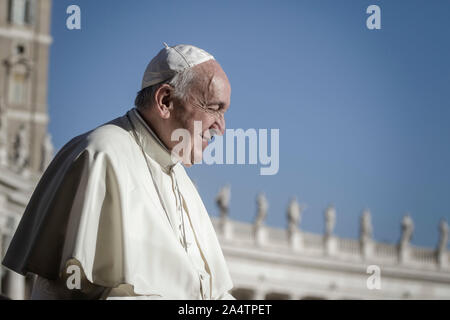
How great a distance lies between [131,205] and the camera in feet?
17.0

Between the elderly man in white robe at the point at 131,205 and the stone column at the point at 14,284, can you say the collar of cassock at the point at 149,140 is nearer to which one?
the elderly man in white robe at the point at 131,205

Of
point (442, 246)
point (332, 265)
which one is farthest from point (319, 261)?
point (442, 246)

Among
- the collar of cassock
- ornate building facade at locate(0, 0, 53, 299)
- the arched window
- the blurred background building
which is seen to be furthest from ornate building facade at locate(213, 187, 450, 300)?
the collar of cassock

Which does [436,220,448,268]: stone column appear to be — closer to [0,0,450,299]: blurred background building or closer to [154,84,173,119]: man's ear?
[0,0,450,299]: blurred background building

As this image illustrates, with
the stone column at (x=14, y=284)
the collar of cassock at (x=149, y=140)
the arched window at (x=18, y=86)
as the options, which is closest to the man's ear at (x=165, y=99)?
the collar of cassock at (x=149, y=140)

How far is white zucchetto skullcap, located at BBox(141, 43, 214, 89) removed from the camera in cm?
557

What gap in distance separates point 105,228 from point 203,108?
75 centimetres

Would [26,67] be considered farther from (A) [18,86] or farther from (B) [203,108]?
(B) [203,108]

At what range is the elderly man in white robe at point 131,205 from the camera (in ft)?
16.5

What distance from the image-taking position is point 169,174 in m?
5.87

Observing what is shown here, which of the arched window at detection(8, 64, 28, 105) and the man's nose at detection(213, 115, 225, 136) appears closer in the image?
the man's nose at detection(213, 115, 225, 136)

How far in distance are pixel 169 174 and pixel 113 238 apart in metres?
0.84
